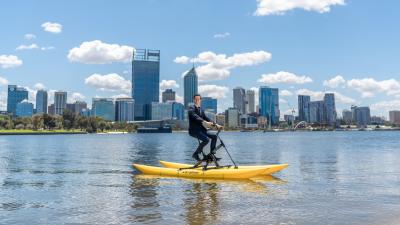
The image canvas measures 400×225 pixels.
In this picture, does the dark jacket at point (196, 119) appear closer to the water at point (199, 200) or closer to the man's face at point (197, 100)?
the man's face at point (197, 100)

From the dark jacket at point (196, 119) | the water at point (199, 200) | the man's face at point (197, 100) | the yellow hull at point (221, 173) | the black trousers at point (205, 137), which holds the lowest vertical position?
the water at point (199, 200)

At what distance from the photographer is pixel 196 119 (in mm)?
19812

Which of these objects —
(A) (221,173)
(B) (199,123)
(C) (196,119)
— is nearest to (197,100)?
(C) (196,119)

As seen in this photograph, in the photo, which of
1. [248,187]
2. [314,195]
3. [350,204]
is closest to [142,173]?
[248,187]

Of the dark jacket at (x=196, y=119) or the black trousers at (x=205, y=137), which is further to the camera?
the black trousers at (x=205, y=137)

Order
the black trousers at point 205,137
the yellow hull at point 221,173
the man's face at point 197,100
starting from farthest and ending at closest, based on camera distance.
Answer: the yellow hull at point 221,173, the black trousers at point 205,137, the man's face at point 197,100

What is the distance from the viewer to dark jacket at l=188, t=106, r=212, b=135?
19734mm

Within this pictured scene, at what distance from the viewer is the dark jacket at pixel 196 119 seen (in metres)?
19.7

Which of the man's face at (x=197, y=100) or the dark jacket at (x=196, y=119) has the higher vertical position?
the man's face at (x=197, y=100)

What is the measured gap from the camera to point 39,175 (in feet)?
79.1

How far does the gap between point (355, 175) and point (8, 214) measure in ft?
59.0

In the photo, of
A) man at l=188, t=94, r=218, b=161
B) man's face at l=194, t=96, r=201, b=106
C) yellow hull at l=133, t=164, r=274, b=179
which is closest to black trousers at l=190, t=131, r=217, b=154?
man at l=188, t=94, r=218, b=161

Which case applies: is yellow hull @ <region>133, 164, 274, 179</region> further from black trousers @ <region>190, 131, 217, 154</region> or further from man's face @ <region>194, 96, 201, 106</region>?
man's face @ <region>194, 96, 201, 106</region>

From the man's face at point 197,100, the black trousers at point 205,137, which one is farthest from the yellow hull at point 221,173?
the man's face at point 197,100
